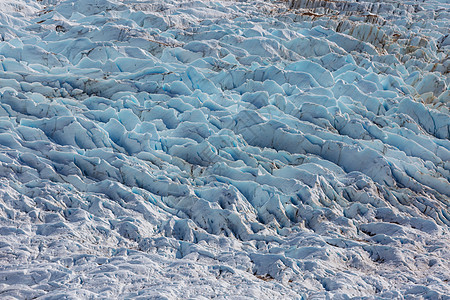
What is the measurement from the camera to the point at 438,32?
13.8 meters

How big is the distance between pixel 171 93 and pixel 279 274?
16.1 feet

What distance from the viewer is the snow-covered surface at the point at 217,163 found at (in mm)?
4520

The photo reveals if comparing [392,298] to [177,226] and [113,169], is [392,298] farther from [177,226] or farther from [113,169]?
[113,169]

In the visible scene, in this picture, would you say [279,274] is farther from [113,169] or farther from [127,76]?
[127,76]

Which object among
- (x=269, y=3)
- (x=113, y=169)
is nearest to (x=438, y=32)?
(x=269, y=3)

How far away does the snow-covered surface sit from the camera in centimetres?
452

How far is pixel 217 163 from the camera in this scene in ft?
21.5

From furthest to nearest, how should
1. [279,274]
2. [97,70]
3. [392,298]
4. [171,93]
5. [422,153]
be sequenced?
[97,70], [171,93], [422,153], [279,274], [392,298]

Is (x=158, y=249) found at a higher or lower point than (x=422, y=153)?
lower

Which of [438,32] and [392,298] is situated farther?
[438,32]

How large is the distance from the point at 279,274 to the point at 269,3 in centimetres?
1350

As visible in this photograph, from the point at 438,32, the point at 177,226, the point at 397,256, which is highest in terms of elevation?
the point at 438,32

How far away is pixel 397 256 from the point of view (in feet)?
16.6

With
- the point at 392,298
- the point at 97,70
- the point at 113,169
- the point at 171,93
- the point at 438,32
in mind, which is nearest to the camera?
the point at 392,298
